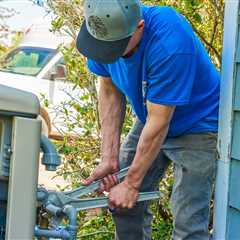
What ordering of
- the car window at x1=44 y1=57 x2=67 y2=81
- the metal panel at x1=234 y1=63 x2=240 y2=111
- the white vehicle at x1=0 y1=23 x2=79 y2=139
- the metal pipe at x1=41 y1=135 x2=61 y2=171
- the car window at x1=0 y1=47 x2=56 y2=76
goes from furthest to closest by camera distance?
the car window at x1=0 y1=47 x2=56 y2=76, the white vehicle at x1=0 y1=23 x2=79 y2=139, the car window at x1=44 y1=57 x2=67 y2=81, the metal panel at x1=234 y1=63 x2=240 y2=111, the metal pipe at x1=41 y1=135 x2=61 y2=171

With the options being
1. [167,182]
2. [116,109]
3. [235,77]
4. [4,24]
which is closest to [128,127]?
[167,182]

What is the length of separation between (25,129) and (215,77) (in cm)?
133

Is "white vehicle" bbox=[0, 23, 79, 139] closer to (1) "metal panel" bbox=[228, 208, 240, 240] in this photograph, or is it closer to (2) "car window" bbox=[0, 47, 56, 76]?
(2) "car window" bbox=[0, 47, 56, 76]

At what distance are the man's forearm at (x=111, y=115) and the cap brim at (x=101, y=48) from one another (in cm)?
56

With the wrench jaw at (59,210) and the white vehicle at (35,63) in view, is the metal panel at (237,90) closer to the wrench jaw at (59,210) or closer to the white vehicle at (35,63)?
the wrench jaw at (59,210)

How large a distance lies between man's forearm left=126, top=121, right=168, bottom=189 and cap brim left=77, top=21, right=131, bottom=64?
0.33 meters

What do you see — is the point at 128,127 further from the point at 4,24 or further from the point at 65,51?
the point at 4,24

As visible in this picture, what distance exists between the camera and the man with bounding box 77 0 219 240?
2711 millimetres

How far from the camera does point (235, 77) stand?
2705mm

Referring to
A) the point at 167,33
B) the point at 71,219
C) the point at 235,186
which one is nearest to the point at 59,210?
the point at 71,219

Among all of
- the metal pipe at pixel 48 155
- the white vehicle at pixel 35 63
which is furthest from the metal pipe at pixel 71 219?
the white vehicle at pixel 35 63

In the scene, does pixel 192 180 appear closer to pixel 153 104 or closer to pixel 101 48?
pixel 153 104

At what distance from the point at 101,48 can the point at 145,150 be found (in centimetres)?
48

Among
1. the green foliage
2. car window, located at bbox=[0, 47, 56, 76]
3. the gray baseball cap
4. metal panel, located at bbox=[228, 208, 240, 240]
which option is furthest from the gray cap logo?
car window, located at bbox=[0, 47, 56, 76]
